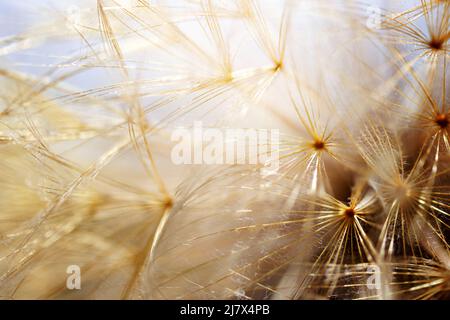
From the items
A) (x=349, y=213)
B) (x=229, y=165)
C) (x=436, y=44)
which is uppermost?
(x=436, y=44)

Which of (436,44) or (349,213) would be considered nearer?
(349,213)

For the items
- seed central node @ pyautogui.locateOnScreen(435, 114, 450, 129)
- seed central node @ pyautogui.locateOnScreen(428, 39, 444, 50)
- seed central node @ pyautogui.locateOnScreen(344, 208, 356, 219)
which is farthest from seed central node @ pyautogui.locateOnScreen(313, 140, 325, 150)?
seed central node @ pyautogui.locateOnScreen(428, 39, 444, 50)

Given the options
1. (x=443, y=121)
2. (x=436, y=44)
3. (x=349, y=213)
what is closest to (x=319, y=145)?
(x=349, y=213)

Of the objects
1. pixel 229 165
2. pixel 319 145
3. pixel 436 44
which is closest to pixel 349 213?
pixel 319 145

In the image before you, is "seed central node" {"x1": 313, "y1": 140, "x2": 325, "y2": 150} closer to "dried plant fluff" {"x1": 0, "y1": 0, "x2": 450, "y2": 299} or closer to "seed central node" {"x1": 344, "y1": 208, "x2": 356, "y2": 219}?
"dried plant fluff" {"x1": 0, "y1": 0, "x2": 450, "y2": 299}

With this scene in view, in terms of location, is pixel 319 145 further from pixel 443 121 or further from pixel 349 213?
pixel 443 121

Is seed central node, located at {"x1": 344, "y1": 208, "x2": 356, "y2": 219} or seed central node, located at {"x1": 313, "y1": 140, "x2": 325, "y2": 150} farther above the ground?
seed central node, located at {"x1": 313, "y1": 140, "x2": 325, "y2": 150}

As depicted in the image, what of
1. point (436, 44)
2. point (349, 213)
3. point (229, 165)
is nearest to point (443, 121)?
point (436, 44)

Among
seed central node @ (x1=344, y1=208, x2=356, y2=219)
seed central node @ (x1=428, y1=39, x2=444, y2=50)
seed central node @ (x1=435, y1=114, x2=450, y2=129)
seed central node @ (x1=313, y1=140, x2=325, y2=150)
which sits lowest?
seed central node @ (x1=344, y1=208, x2=356, y2=219)

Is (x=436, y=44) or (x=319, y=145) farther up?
(x=436, y=44)

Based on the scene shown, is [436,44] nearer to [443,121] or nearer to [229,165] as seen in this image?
[443,121]

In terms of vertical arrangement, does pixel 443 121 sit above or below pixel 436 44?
below

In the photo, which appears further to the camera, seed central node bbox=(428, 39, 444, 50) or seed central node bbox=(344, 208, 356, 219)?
seed central node bbox=(428, 39, 444, 50)
